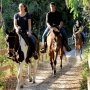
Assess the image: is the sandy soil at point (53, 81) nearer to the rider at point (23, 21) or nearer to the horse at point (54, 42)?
the horse at point (54, 42)

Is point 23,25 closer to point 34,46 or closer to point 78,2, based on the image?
point 34,46

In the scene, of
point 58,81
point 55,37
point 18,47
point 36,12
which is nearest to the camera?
point 18,47

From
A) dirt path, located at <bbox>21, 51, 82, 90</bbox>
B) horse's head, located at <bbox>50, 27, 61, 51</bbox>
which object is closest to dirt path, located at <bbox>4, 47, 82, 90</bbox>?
dirt path, located at <bbox>21, 51, 82, 90</bbox>

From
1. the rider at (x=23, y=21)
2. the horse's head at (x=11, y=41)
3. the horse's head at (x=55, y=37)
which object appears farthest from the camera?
the horse's head at (x=55, y=37)

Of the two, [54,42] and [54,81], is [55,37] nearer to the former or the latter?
[54,42]

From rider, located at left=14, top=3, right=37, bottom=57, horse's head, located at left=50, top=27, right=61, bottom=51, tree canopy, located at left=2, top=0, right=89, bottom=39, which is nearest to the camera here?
rider, located at left=14, top=3, right=37, bottom=57

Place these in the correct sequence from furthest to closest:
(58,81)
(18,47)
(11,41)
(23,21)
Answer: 1. (58,81)
2. (23,21)
3. (18,47)
4. (11,41)

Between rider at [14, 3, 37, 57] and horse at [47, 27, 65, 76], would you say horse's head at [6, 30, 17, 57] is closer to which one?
rider at [14, 3, 37, 57]

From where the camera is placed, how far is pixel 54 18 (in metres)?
11.6

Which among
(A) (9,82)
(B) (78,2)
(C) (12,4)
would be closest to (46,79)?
(A) (9,82)

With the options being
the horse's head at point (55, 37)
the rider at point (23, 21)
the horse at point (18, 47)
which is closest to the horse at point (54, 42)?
the horse's head at point (55, 37)

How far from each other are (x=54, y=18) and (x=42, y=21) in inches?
821

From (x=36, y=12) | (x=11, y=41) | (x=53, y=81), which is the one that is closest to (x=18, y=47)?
(x=11, y=41)

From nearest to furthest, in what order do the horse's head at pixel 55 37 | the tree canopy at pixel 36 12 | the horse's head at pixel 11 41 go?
the horse's head at pixel 11 41 → the horse's head at pixel 55 37 → the tree canopy at pixel 36 12
